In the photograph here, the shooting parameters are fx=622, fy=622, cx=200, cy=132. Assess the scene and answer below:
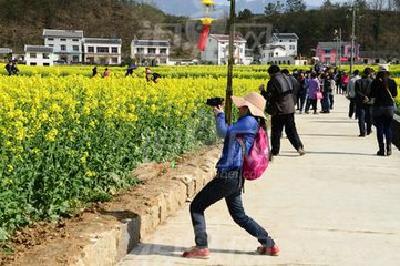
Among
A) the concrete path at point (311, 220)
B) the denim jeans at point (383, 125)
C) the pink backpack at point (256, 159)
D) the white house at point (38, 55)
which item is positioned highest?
the white house at point (38, 55)

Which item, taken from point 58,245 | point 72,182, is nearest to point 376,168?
point 72,182

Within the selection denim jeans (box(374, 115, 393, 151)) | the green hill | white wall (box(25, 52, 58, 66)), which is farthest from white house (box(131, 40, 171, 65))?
denim jeans (box(374, 115, 393, 151))

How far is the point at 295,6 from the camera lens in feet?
524

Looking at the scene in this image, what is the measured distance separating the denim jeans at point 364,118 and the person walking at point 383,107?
2.88 meters

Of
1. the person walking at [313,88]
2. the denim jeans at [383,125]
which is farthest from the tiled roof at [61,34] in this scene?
the denim jeans at [383,125]

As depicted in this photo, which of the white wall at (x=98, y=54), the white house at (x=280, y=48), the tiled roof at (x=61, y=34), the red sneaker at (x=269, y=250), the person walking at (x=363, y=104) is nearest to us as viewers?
the red sneaker at (x=269, y=250)

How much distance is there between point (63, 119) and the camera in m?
6.29

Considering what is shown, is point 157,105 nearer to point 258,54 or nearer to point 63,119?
point 63,119

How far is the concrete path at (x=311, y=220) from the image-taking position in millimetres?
5430

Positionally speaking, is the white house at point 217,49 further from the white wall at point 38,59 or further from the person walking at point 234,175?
the person walking at point 234,175

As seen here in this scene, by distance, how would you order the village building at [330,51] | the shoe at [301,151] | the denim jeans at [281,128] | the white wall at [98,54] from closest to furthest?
the denim jeans at [281,128] → the shoe at [301,151] → the white wall at [98,54] → the village building at [330,51]

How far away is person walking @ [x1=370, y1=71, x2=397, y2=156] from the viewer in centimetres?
1157

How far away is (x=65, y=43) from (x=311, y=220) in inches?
4390

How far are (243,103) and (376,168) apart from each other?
5.74m
